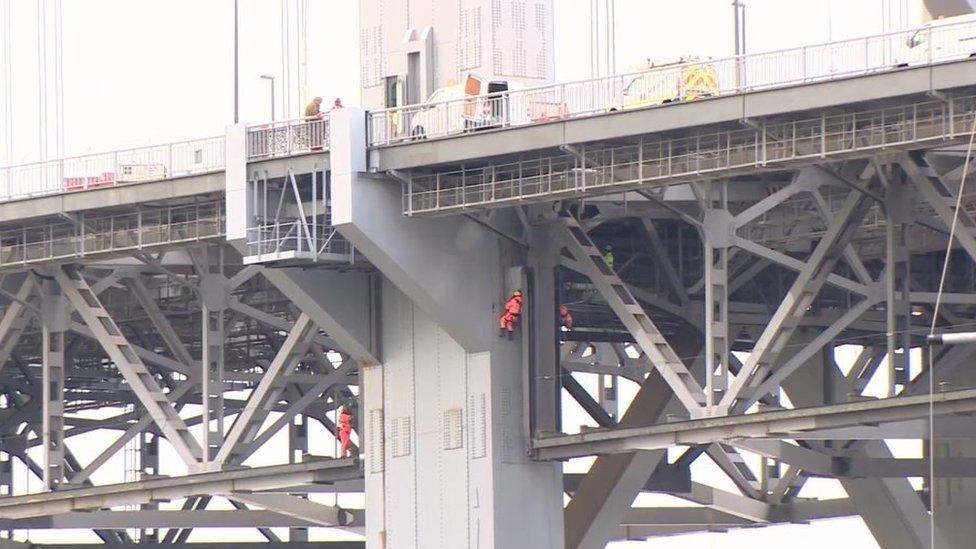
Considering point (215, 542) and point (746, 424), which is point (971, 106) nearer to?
point (746, 424)

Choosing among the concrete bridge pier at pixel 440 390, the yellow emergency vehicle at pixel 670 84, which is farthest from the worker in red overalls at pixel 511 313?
the yellow emergency vehicle at pixel 670 84

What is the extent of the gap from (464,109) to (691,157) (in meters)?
7.01

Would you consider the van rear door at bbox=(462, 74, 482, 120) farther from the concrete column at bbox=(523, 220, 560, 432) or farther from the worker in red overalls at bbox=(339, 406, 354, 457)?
the worker in red overalls at bbox=(339, 406, 354, 457)

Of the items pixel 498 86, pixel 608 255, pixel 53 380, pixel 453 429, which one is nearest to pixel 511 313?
pixel 453 429

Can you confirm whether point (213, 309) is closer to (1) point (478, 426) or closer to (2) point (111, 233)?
(2) point (111, 233)

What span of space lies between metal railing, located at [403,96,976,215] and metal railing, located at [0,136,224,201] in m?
7.55

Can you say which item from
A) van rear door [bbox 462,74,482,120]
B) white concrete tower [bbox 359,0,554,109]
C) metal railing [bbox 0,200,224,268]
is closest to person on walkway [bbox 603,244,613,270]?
white concrete tower [bbox 359,0,554,109]

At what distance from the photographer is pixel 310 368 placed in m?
108

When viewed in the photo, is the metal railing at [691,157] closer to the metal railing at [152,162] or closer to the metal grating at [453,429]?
the metal railing at [152,162]

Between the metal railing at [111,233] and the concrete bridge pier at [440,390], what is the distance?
5.66 m

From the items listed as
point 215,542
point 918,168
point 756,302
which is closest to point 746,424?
point 918,168

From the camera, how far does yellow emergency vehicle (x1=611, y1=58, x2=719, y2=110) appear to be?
203ft

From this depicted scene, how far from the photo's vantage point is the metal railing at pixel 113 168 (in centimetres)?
7156

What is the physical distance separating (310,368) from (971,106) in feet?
176
